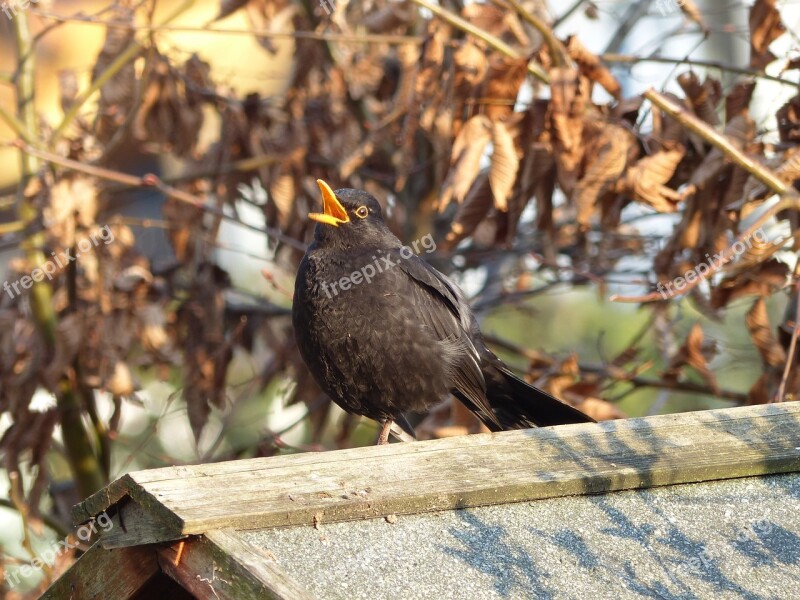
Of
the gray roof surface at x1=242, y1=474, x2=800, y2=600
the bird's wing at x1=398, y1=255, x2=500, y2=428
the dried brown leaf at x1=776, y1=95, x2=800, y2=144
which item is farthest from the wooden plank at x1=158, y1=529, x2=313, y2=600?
the dried brown leaf at x1=776, y1=95, x2=800, y2=144

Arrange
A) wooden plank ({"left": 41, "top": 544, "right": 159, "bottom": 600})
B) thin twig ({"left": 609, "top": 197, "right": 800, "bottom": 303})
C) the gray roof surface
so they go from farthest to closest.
Answer: thin twig ({"left": 609, "top": 197, "right": 800, "bottom": 303}) < wooden plank ({"left": 41, "top": 544, "right": 159, "bottom": 600}) < the gray roof surface

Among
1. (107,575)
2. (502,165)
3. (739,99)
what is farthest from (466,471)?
(739,99)

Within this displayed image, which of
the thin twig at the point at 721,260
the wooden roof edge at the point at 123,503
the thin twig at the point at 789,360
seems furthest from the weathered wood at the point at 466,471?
the thin twig at the point at 789,360

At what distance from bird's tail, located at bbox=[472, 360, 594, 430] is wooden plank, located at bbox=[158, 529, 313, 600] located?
2.03 m

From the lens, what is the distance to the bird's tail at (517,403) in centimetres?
413

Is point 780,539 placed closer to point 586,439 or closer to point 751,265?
point 586,439

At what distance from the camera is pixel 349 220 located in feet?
14.1

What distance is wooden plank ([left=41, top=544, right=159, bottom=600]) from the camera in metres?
2.52

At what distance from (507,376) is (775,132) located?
163 cm

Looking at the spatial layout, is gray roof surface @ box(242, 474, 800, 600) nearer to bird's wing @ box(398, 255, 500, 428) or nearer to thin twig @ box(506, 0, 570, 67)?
bird's wing @ box(398, 255, 500, 428)

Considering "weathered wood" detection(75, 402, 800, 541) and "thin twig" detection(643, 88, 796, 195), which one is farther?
"thin twig" detection(643, 88, 796, 195)

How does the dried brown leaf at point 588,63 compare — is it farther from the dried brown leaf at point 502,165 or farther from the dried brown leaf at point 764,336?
the dried brown leaf at point 764,336

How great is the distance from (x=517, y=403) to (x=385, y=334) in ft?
2.48

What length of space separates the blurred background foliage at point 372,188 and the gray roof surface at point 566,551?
0.98 metres
